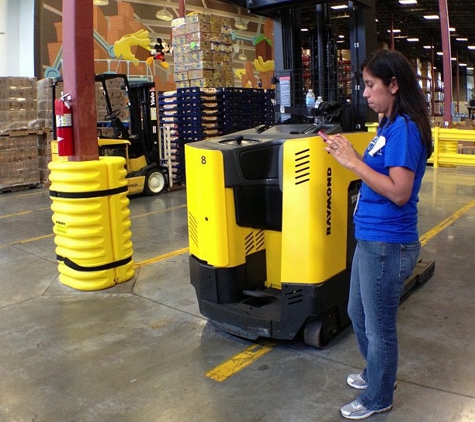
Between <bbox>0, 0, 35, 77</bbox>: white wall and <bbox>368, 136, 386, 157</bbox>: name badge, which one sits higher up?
<bbox>0, 0, 35, 77</bbox>: white wall

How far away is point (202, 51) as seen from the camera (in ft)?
42.6

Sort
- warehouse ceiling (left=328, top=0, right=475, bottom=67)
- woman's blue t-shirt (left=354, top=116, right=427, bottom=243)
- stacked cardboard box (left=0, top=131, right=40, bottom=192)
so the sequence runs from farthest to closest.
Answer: warehouse ceiling (left=328, top=0, right=475, bottom=67)
stacked cardboard box (left=0, top=131, right=40, bottom=192)
woman's blue t-shirt (left=354, top=116, right=427, bottom=243)

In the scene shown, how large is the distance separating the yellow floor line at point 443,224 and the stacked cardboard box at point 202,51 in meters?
6.93

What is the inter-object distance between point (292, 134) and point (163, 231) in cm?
424

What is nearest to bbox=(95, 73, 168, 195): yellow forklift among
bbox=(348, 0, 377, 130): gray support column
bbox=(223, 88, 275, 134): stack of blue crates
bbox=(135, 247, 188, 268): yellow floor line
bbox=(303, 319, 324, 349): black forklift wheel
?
bbox=(223, 88, 275, 134): stack of blue crates

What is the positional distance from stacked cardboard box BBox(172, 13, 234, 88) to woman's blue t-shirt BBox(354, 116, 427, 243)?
432 inches

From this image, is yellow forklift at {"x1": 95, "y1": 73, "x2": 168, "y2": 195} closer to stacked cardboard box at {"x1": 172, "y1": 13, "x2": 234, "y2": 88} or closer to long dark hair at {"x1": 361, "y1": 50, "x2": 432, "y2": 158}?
stacked cardboard box at {"x1": 172, "y1": 13, "x2": 234, "y2": 88}

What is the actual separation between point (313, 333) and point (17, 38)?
1394 centimetres

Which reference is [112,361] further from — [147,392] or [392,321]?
[392,321]

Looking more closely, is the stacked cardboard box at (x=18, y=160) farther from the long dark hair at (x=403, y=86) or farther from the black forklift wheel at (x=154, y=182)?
the long dark hair at (x=403, y=86)

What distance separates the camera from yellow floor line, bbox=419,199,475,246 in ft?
22.4

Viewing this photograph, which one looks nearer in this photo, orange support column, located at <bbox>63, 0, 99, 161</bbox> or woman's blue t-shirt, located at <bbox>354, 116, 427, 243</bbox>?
woman's blue t-shirt, located at <bbox>354, 116, 427, 243</bbox>

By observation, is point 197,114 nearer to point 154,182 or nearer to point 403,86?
point 154,182

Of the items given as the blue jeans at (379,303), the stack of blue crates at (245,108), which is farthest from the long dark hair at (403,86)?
the stack of blue crates at (245,108)
